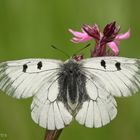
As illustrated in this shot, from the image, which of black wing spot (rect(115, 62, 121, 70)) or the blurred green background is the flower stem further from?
the blurred green background

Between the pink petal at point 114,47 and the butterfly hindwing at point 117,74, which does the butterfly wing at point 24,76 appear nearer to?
the butterfly hindwing at point 117,74

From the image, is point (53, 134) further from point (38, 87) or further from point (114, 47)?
point (114, 47)

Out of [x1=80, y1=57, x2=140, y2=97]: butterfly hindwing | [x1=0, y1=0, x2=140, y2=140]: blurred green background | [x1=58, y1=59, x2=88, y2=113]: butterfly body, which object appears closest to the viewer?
[x1=80, y1=57, x2=140, y2=97]: butterfly hindwing

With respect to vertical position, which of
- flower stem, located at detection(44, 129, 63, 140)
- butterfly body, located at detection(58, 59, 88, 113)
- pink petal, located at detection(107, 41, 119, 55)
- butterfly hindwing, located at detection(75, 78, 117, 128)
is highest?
pink petal, located at detection(107, 41, 119, 55)

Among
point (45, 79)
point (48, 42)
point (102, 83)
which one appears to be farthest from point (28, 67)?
point (48, 42)

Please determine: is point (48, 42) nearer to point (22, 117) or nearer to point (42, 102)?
point (22, 117)

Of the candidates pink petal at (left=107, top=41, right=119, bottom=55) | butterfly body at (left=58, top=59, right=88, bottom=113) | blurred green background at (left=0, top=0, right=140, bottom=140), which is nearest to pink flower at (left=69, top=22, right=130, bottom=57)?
pink petal at (left=107, top=41, right=119, bottom=55)

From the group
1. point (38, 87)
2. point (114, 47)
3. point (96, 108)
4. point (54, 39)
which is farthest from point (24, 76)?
point (54, 39)

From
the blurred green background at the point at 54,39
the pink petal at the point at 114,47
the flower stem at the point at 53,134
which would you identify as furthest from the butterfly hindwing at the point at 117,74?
the blurred green background at the point at 54,39
